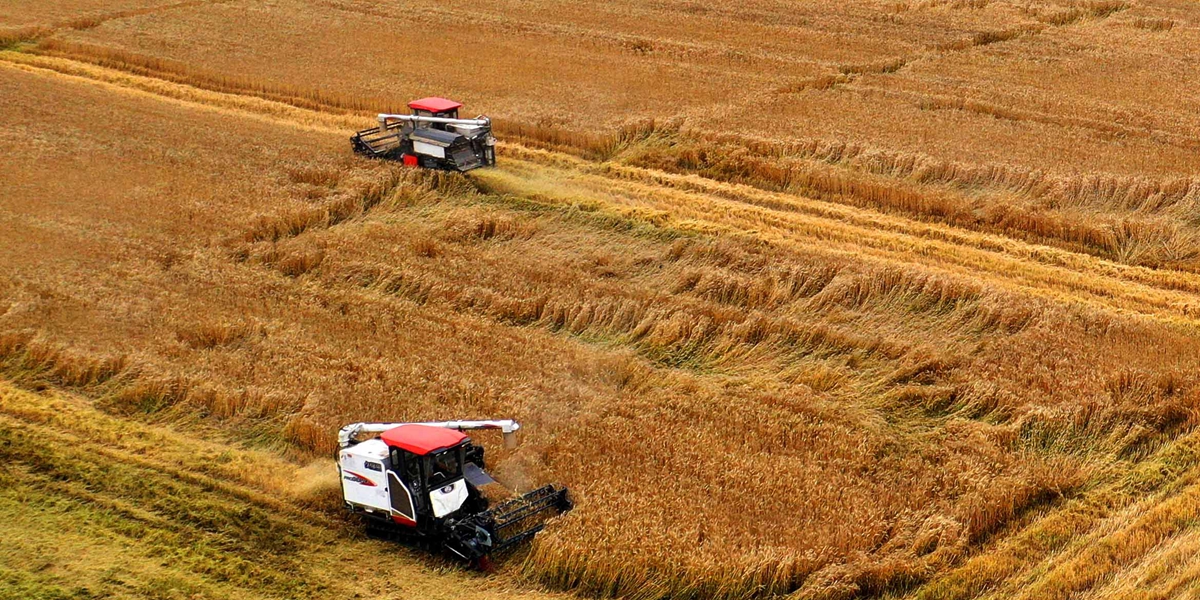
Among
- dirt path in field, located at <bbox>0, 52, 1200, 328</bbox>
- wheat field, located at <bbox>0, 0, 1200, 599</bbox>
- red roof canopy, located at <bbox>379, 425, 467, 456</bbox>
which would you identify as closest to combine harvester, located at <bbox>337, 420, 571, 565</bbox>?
red roof canopy, located at <bbox>379, 425, 467, 456</bbox>

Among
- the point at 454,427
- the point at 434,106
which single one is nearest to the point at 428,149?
the point at 434,106

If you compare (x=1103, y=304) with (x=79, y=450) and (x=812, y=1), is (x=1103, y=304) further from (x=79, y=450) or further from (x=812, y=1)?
(x=812, y=1)

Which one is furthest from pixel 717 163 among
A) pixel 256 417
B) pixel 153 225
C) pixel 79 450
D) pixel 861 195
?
pixel 79 450

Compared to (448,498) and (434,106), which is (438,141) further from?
(448,498)

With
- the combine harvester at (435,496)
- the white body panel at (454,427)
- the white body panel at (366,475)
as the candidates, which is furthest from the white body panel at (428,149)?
the white body panel at (366,475)

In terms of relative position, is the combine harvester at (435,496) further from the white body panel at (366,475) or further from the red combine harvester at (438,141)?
the red combine harvester at (438,141)

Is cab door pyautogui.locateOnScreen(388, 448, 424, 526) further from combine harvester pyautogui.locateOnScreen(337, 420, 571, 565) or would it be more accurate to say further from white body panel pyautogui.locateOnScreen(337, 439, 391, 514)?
white body panel pyautogui.locateOnScreen(337, 439, 391, 514)
